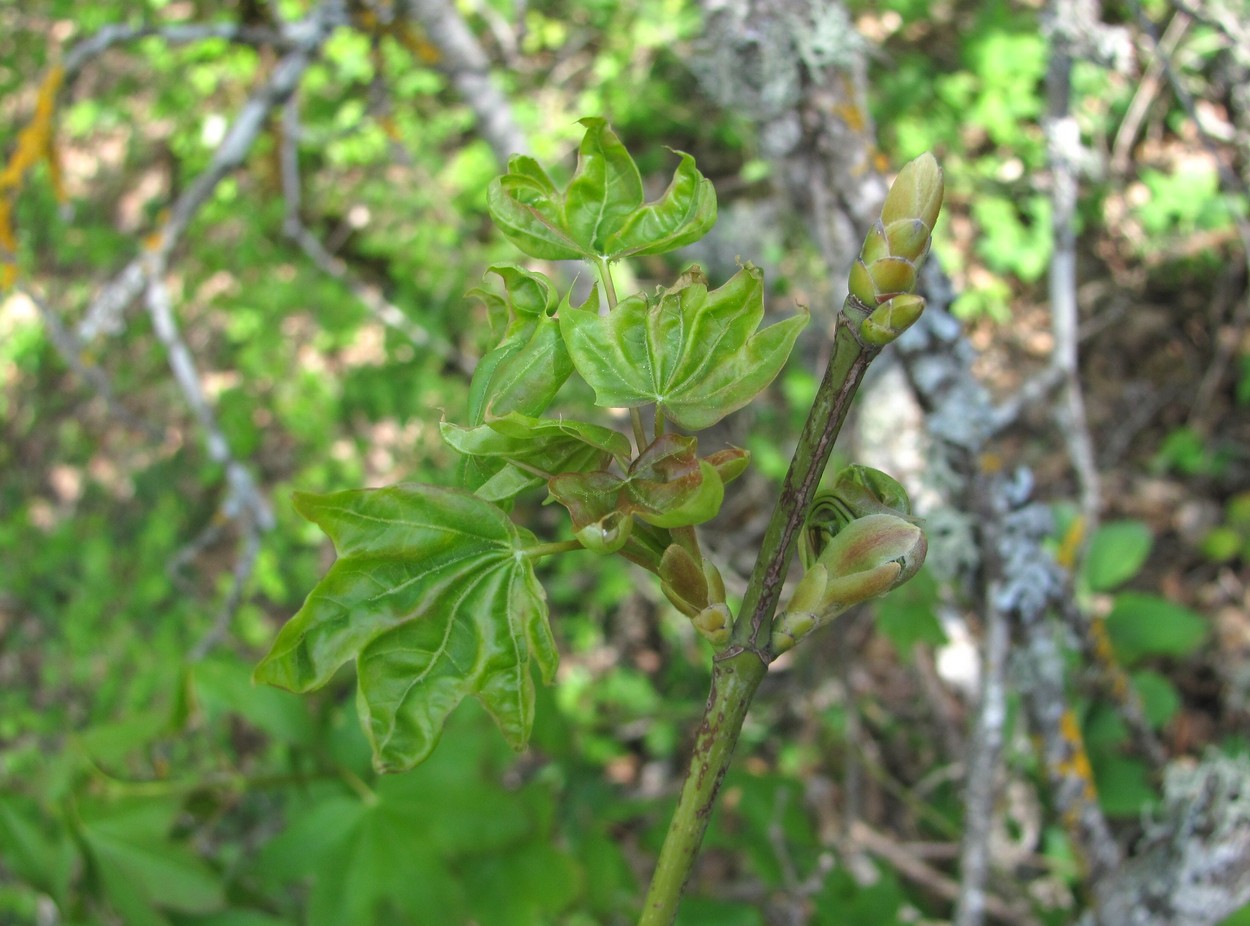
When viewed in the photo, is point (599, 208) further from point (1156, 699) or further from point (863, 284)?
point (1156, 699)

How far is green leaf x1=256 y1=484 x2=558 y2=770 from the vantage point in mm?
652

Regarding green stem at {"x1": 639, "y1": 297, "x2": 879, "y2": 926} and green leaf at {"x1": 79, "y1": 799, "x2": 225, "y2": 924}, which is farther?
green leaf at {"x1": 79, "y1": 799, "x2": 225, "y2": 924}

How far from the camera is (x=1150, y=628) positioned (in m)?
1.97

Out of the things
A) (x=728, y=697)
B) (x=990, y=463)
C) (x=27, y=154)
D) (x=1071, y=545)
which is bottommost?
(x=1071, y=545)

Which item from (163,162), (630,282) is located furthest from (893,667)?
(163,162)

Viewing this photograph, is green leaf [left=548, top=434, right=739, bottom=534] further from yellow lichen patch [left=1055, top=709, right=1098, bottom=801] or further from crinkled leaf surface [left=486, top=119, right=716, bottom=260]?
yellow lichen patch [left=1055, top=709, right=1098, bottom=801]

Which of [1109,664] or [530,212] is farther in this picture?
[1109,664]

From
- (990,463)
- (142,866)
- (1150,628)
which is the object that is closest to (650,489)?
(990,463)

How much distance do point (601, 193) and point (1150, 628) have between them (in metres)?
1.76

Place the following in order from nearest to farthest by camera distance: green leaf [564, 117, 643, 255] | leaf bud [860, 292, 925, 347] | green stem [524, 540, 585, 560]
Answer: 1. leaf bud [860, 292, 925, 347]
2. green stem [524, 540, 585, 560]
3. green leaf [564, 117, 643, 255]

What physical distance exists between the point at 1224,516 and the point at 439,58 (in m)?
2.95

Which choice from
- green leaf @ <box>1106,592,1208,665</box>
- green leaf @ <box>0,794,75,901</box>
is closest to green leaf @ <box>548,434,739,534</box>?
green leaf @ <box>0,794,75,901</box>

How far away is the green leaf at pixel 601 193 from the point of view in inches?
28.5

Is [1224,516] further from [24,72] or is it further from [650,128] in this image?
[24,72]
